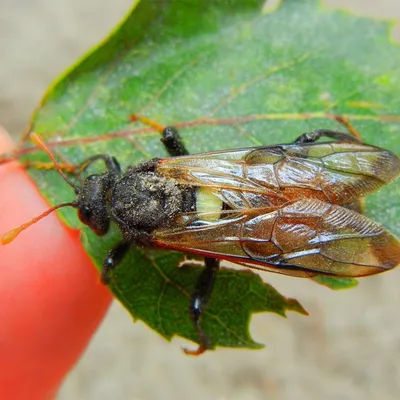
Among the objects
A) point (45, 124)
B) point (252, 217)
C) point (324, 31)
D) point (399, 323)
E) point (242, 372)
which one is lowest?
point (399, 323)

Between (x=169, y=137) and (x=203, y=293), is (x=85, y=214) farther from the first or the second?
(x=203, y=293)

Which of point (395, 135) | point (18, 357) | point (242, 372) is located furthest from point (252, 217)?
point (242, 372)

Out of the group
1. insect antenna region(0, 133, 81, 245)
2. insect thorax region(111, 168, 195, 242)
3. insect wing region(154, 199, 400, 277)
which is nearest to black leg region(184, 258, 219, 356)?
insect wing region(154, 199, 400, 277)

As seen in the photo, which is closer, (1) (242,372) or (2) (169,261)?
(2) (169,261)

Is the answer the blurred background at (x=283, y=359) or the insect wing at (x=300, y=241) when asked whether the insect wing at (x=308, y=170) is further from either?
the blurred background at (x=283, y=359)

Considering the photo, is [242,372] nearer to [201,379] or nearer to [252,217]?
[201,379]

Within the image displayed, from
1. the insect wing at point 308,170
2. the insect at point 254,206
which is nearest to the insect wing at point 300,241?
the insect at point 254,206

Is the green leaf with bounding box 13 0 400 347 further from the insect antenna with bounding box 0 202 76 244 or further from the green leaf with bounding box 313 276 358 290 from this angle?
the insect antenna with bounding box 0 202 76 244

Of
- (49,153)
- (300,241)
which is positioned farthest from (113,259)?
(300,241)
